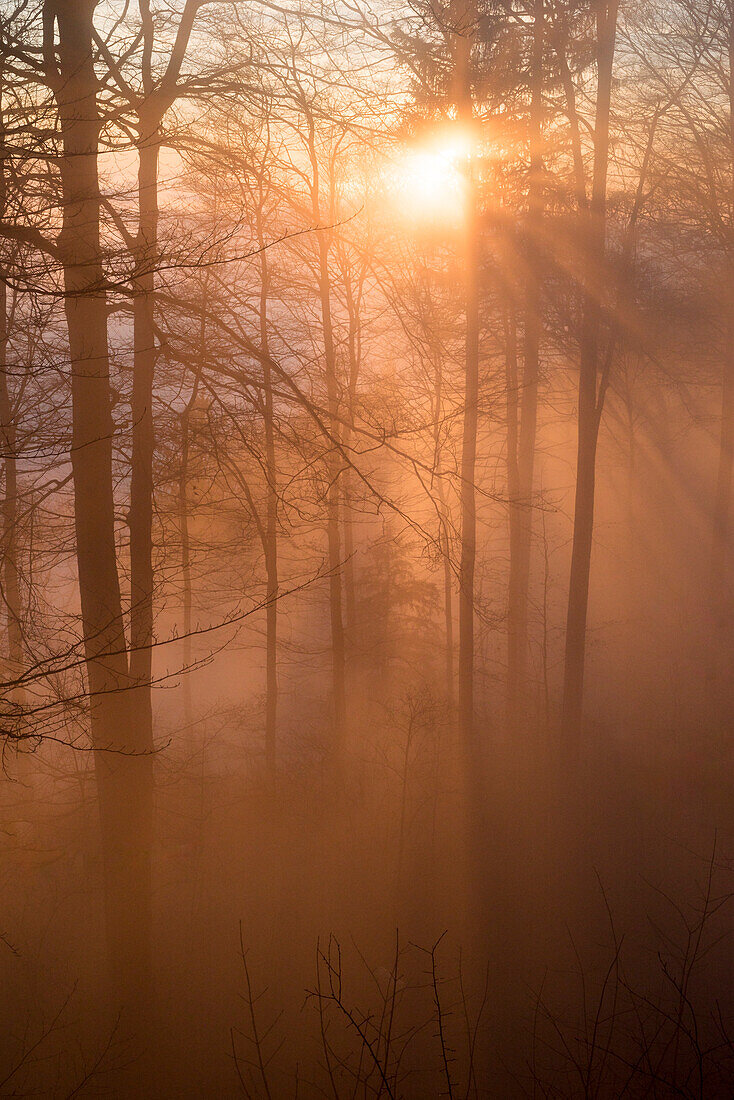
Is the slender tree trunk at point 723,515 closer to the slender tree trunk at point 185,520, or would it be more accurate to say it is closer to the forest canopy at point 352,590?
the forest canopy at point 352,590

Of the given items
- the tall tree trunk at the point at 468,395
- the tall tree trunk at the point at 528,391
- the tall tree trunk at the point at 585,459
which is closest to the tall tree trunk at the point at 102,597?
the tall tree trunk at the point at 468,395

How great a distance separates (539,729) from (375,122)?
9671 millimetres

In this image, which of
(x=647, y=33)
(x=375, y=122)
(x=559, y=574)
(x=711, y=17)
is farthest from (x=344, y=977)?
(x=559, y=574)

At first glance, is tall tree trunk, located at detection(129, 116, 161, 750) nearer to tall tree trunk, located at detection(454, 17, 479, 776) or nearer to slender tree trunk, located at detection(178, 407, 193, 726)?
slender tree trunk, located at detection(178, 407, 193, 726)

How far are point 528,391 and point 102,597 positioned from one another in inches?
365

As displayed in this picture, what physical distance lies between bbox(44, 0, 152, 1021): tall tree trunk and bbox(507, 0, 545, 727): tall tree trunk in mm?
6168

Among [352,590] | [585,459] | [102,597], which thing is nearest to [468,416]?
[585,459]

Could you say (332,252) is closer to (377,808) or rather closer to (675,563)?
(377,808)

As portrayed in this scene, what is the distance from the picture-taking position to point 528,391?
12.5 metres

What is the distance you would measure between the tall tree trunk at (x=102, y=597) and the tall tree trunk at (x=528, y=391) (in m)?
6.17

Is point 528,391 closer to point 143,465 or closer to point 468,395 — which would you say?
point 468,395

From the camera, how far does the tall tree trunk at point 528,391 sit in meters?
10.3

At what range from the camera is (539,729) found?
40.9 ft

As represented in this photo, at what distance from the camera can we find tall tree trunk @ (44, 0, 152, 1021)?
15.8ft
